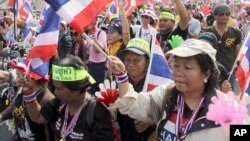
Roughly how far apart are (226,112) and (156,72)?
4.06 ft

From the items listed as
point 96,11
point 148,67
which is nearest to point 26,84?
point 96,11

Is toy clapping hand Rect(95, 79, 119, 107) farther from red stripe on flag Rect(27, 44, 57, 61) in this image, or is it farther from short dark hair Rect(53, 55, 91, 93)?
red stripe on flag Rect(27, 44, 57, 61)

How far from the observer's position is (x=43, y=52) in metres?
3.68

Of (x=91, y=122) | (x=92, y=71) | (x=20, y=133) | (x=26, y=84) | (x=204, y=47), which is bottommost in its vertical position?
(x=92, y=71)

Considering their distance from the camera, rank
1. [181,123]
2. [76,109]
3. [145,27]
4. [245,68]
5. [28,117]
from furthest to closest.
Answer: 1. [145,27]
2. [245,68]
3. [28,117]
4. [76,109]
5. [181,123]

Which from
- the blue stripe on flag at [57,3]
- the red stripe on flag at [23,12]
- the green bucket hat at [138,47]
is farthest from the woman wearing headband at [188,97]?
the red stripe on flag at [23,12]

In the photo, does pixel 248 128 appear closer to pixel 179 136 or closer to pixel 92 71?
pixel 179 136

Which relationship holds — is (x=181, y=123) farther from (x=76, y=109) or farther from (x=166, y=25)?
(x=166, y=25)

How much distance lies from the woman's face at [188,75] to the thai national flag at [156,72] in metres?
0.87

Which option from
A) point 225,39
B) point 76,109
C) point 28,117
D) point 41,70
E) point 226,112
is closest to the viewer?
point 226,112

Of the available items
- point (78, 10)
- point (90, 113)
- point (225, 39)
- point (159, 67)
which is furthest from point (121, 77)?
point (225, 39)

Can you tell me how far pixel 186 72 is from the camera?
2.81 m

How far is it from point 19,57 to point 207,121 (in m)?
3.21

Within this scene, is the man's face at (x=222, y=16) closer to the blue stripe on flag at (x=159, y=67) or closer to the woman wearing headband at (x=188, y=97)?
the blue stripe on flag at (x=159, y=67)
